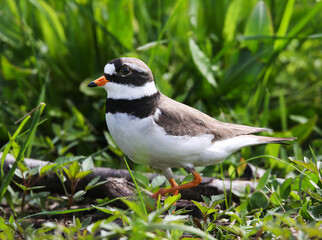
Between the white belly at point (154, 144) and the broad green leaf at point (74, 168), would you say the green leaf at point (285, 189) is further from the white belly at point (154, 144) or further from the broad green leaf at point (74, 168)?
the broad green leaf at point (74, 168)

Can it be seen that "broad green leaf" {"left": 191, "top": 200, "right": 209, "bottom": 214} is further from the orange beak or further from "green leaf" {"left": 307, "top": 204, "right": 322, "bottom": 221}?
the orange beak

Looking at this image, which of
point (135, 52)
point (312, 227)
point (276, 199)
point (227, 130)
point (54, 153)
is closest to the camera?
point (312, 227)

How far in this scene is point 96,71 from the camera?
180 inches

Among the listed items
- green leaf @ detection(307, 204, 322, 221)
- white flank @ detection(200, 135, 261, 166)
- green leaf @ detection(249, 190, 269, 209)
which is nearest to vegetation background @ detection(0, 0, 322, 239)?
white flank @ detection(200, 135, 261, 166)

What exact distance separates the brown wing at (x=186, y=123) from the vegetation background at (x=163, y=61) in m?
0.85

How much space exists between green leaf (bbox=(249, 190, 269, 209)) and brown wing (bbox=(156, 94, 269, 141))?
1.49 ft

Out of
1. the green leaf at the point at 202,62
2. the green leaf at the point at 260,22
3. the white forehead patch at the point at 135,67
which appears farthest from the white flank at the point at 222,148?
the green leaf at the point at 260,22

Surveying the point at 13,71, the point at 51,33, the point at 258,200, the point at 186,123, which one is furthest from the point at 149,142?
the point at 51,33

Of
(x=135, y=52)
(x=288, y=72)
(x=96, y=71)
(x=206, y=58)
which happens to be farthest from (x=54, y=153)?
(x=288, y=72)

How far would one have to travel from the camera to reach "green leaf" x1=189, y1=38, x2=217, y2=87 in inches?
166

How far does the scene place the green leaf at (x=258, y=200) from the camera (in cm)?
300

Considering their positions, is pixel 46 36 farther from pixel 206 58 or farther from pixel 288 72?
pixel 288 72

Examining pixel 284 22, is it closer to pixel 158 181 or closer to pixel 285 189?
pixel 285 189

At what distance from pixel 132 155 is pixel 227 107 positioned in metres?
1.84
